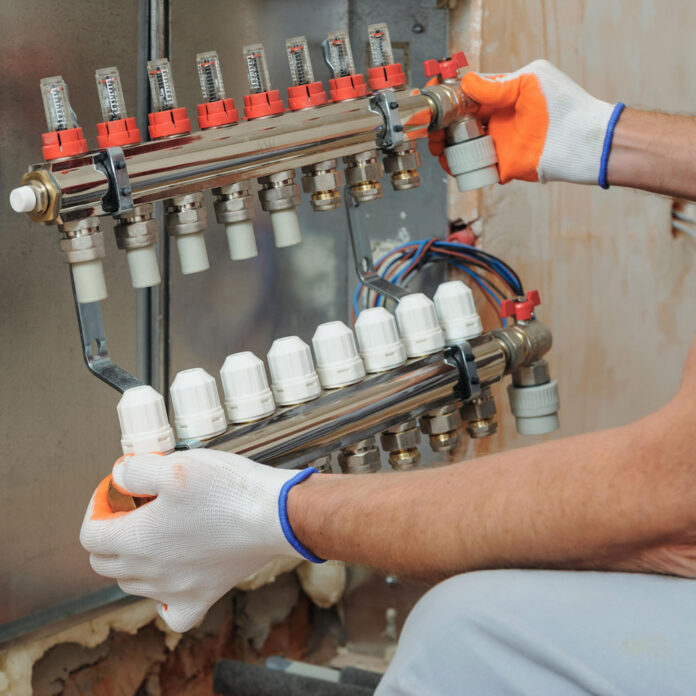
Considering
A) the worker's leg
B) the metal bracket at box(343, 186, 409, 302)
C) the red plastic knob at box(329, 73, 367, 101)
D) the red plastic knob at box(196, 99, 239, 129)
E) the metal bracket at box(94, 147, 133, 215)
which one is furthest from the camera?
the metal bracket at box(343, 186, 409, 302)

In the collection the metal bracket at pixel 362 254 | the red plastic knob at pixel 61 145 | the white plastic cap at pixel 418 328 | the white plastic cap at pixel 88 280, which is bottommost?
the white plastic cap at pixel 418 328

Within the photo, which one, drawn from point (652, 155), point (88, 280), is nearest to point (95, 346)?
point (88, 280)

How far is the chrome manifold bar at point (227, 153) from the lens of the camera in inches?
30.1

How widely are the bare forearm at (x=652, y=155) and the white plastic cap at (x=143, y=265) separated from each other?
0.55 meters

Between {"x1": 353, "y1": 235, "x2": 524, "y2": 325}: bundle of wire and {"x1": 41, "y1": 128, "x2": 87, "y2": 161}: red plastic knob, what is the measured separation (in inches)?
21.4

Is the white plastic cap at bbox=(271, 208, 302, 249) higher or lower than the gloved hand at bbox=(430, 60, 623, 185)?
lower

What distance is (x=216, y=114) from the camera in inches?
34.5

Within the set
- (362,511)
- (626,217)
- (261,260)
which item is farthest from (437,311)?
(626,217)

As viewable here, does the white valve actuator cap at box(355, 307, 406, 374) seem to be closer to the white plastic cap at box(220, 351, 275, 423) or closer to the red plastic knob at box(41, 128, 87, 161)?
the white plastic cap at box(220, 351, 275, 423)

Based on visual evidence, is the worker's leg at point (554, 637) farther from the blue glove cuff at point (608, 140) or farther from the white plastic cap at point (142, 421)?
the blue glove cuff at point (608, 140)

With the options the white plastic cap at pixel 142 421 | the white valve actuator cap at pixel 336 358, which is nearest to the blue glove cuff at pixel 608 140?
the white valve actuator cap at pixel 336 358

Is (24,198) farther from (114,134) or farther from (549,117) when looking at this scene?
(549,117)

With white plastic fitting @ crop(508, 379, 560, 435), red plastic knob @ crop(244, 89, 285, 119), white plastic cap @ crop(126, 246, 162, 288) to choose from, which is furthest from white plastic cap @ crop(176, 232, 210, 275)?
white plastic fitting @ crop(508, 379, 560, 435)

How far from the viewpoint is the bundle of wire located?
1.28m
